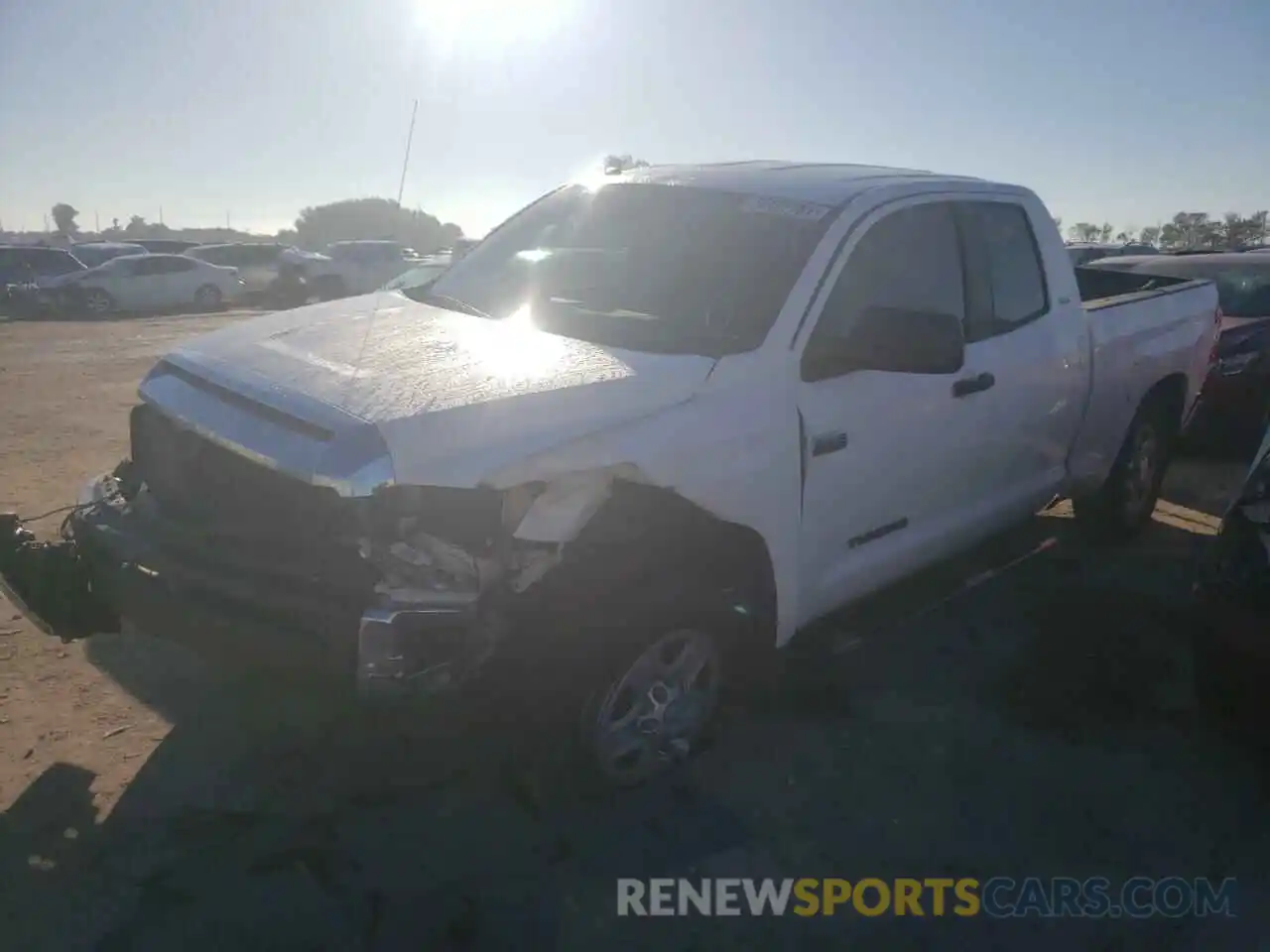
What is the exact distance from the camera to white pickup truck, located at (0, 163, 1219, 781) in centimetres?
278

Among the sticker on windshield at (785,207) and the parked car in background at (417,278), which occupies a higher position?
the sticker on windshield at (785,207)

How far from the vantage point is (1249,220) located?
55500 mm

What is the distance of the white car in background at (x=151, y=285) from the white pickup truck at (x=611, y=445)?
69.7 feet

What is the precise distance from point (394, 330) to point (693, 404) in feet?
3.83

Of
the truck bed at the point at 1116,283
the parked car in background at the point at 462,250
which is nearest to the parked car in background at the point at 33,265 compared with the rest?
the parked car in background at the point at 462,250

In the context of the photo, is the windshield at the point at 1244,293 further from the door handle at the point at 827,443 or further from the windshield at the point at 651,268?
the door handle at the point at 827,443

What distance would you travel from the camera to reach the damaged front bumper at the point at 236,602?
8.89 feet

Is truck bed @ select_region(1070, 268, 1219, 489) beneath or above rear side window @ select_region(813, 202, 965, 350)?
beneath

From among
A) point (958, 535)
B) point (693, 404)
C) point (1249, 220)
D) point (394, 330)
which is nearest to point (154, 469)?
point (394, 330)

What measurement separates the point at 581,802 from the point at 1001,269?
2908 millimetres

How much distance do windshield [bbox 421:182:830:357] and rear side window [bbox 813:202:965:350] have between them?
0.64ft

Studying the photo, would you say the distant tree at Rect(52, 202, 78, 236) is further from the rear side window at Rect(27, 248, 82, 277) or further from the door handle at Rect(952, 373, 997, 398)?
the door handle at Rect(952, 373, 997, 398)

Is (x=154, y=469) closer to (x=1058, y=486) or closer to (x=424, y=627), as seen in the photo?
(x=424, y=627)

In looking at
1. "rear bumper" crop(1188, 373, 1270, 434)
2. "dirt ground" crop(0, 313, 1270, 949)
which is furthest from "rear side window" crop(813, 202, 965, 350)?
"rear bumper" crop(1188, 373, 1270, 434)
